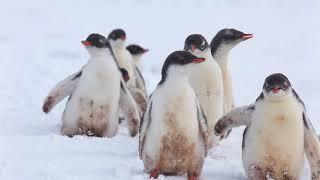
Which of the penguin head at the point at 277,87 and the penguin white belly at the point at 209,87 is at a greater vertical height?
the penguin head at the point at 277,87

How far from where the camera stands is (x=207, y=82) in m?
6.31

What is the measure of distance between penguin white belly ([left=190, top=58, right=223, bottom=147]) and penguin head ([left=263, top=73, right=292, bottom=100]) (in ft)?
4.34

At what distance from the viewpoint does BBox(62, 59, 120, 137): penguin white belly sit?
21.6ft

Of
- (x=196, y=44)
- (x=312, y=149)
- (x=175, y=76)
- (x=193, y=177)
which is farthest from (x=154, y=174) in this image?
(x=196, y=44)

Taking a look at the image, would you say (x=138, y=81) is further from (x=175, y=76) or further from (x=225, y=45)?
(x=175, y=76)

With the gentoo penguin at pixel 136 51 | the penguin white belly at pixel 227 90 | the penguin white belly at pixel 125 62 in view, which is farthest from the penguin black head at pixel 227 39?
the gentoo penguin at pixel 136 51

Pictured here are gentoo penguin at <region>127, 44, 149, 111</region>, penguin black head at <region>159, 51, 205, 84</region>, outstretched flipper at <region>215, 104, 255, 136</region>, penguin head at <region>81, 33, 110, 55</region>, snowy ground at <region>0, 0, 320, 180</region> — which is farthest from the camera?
gentoo penguin at <region>127, 44, 149, 111</region>

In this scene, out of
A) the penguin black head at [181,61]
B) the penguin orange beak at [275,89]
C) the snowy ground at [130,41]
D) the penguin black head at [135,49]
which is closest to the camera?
the penguin orange beak at [275,89]

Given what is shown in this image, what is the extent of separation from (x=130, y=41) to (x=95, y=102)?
11.1 m

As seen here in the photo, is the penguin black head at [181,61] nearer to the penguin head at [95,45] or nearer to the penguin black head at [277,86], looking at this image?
the penguin black head at [277,86]

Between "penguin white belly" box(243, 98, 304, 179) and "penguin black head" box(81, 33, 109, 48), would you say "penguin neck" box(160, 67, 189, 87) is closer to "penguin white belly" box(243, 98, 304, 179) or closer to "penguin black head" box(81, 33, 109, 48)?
"penguin white belly" box(243, 98, 304, 179)

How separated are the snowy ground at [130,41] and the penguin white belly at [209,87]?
324mm

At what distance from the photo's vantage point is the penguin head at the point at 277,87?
4.94 meters

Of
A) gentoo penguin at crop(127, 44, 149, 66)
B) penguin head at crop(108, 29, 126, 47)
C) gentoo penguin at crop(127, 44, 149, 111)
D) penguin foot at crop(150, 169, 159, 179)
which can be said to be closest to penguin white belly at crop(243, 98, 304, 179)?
penguin foot at crop(150, 169, 159, 179)
